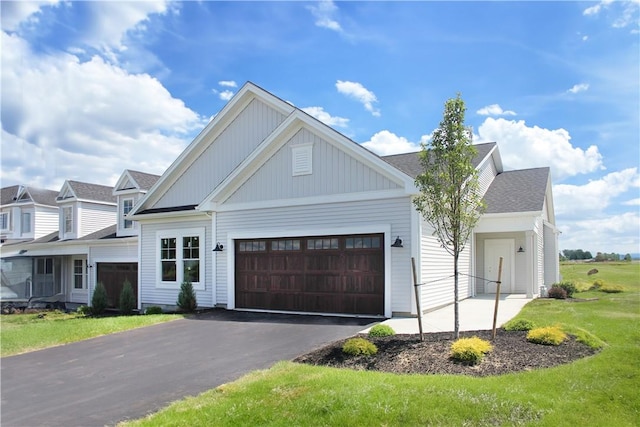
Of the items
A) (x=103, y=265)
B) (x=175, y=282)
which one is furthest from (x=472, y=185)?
(x=103, y=265)

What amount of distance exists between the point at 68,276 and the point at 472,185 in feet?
79.1

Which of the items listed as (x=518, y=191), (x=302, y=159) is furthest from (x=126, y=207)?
(x=518, y=191)

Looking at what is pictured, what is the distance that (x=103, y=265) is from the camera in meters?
22.8

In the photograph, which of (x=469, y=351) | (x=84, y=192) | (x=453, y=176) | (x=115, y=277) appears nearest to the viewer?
(x=469, y=351)

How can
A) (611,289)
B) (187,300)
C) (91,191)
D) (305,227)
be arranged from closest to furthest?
1. (305,227)
2. (187,300)
3. (611,289)
4. (91,191)

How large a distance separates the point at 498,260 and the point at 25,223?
2778 cm

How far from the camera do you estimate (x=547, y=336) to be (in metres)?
8.49

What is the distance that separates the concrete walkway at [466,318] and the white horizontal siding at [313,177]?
3715mm

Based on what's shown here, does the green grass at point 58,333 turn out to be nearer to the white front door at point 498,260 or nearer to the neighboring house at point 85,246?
the neighboring house at point 85,246

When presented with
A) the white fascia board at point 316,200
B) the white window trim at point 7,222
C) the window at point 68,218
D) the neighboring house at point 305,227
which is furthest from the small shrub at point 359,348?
the white window trim at point 7,222

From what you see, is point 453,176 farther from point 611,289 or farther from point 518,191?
point 611,289

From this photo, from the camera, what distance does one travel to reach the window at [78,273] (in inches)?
1009

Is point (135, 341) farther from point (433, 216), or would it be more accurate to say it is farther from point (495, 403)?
point (495, 403)

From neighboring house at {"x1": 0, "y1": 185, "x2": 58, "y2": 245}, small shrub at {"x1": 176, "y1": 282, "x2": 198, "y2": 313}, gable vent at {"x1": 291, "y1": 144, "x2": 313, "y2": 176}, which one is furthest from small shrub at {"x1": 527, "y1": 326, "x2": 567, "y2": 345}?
neighboring house at {"x1": 0, "y1": 185, "x2": 58, "y2": 245}
